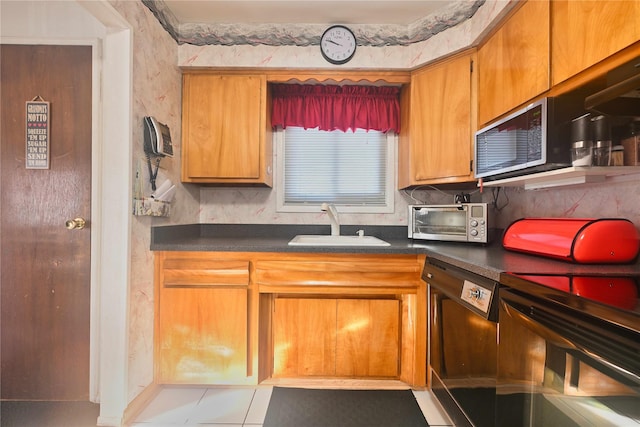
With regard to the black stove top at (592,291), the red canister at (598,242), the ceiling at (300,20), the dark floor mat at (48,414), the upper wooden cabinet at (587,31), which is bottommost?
the dark floor mat at (48,414)

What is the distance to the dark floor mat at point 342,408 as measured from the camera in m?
1.57

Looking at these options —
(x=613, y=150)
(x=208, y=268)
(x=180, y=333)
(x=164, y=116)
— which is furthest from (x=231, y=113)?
(x=613, y=150)

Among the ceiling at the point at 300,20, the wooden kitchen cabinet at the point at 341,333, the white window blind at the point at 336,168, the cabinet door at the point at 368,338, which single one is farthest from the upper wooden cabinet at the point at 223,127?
the cabinet door at the point at 368,338

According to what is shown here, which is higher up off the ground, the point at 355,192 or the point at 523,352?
the point at 355,192

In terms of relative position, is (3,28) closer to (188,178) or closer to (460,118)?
(188,178)

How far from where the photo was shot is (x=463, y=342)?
4.40 feet

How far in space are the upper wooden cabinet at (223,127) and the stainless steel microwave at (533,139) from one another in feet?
4.66

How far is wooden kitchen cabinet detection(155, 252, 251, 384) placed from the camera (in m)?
1.79

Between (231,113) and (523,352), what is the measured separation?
6.64 ft

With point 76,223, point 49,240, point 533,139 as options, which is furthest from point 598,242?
point 49,240

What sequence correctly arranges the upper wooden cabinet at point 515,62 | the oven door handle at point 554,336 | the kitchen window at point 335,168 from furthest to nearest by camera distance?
the kitchen window at point 335,168, the upper wooden cabinet at point 515,62, the oven door handle at point 554,336

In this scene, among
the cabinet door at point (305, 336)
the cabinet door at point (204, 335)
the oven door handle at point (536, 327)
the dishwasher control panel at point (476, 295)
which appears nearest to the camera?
the oven door handle at point (536, 327)

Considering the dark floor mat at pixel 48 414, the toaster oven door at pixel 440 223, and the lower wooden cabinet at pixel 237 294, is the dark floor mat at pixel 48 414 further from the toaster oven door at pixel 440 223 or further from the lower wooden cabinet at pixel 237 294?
the toaster oven door at pixel 440 223

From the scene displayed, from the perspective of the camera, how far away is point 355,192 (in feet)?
8.23
